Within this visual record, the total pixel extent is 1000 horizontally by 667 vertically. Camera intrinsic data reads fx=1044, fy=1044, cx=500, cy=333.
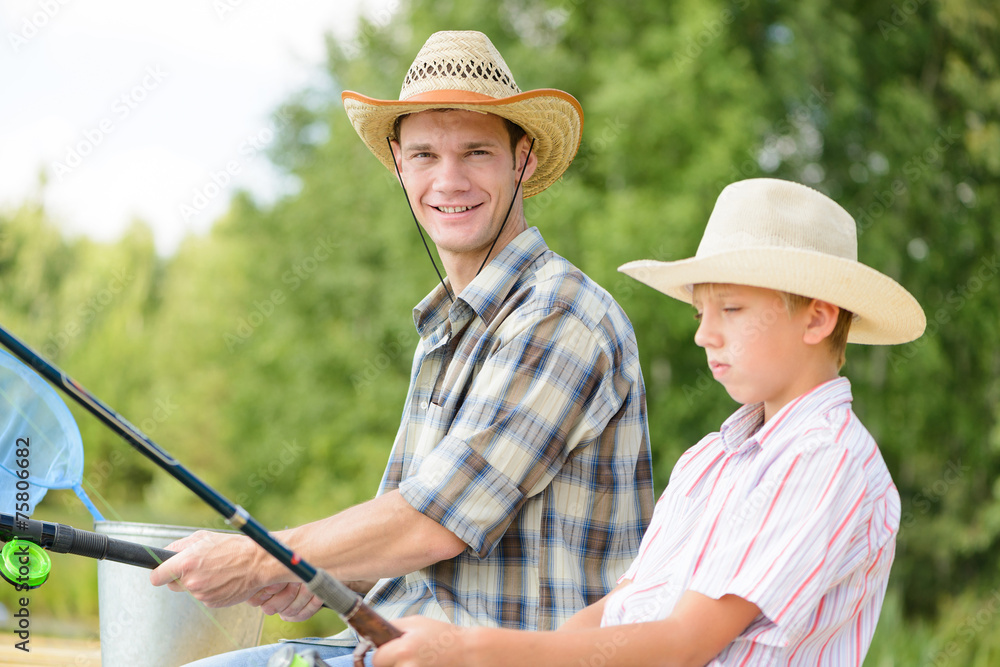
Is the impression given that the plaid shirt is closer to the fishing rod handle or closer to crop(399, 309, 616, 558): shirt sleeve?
crop(399, 309, 616, 558): shirt sleeve

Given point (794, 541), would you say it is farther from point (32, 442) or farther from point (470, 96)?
point (32, 442)

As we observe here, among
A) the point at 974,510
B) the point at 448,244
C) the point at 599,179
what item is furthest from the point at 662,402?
the point at 448,244

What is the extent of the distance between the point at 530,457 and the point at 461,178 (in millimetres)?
775

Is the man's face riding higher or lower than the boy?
higher

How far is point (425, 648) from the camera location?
1.48 metres

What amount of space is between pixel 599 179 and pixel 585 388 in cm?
1019

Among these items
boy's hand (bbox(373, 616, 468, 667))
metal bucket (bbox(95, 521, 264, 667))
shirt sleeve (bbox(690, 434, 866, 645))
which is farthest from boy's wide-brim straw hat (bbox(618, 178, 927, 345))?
metal bucket (bbox(95, 521, 264, 667))

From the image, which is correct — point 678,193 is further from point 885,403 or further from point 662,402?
point 885,403

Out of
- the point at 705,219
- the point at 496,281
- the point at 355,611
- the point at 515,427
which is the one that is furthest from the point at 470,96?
the point at 705,219

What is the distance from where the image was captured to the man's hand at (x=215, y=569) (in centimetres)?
197

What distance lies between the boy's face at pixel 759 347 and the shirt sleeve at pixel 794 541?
159 millimetres

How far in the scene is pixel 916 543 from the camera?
11312 mm

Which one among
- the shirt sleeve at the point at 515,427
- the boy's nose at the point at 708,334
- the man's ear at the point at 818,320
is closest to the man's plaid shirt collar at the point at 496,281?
the shirt sleeve at the point at 515,427

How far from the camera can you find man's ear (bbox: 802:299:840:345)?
1.68 meters
